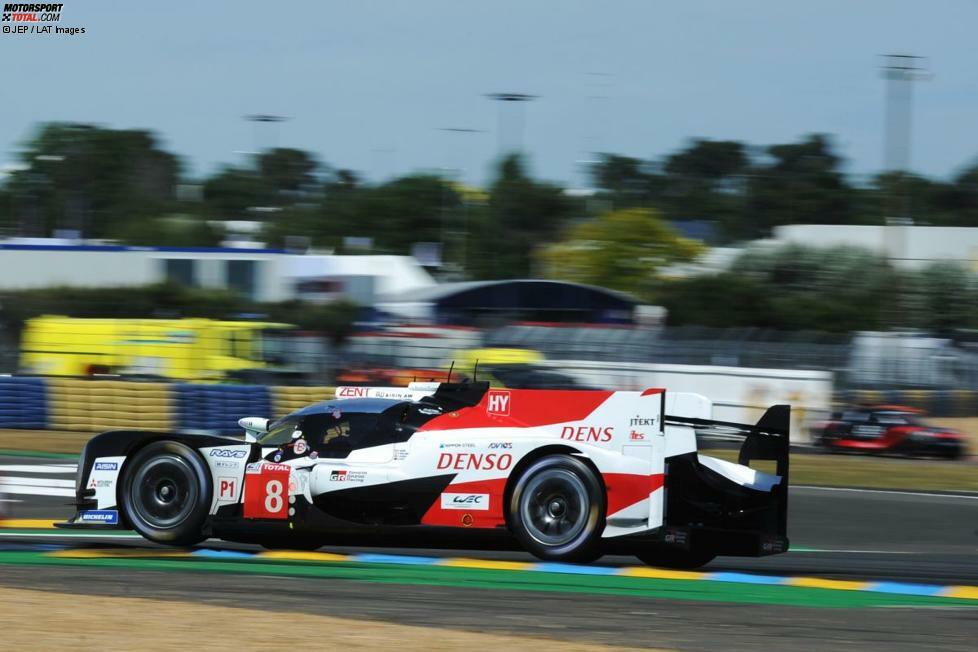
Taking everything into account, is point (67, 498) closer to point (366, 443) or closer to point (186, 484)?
point (186, 484)

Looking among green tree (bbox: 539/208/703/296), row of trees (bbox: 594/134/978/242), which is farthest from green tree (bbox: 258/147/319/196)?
green tree (bbox: 539/208/703/296)

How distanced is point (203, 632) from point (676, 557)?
4.06m

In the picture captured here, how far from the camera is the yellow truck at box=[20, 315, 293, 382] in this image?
23.9 metres

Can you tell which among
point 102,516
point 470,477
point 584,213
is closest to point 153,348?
point 102,516

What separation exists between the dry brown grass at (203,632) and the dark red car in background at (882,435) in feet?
50.8

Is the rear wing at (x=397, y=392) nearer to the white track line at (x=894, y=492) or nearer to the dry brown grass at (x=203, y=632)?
the dry brown grass at (x=203, y=632)

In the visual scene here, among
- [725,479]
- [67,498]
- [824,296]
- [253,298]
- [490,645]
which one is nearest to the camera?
[490,645]

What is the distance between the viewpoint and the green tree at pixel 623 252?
55594 mm

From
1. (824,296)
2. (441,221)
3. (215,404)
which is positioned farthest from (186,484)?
(441,221)

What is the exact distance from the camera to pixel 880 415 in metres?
20.8

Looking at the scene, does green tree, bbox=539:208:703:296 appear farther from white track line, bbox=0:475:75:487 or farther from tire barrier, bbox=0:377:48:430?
white track line, bbox=0:475:75:487

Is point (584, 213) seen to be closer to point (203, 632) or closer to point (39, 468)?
point (39, 468)

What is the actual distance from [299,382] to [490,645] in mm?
18183

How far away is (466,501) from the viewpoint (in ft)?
28.0
